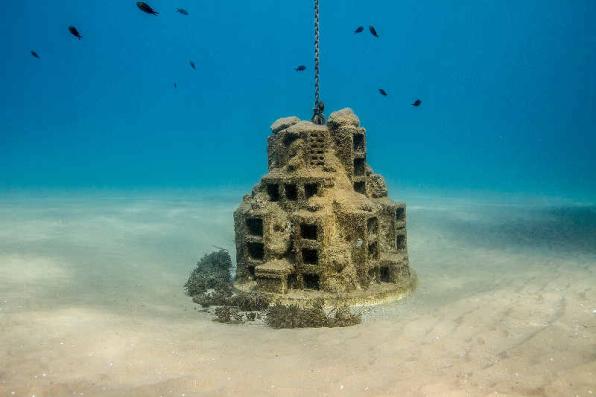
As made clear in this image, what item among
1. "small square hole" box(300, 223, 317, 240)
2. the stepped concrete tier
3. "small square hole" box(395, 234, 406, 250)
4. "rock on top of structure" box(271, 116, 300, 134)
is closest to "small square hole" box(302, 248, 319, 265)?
the stepped concrete tier

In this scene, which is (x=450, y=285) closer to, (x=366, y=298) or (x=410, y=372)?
(x=366, y=298)

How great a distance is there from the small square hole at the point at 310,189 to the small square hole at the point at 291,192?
0.37 m

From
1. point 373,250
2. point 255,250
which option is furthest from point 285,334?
point 373,250

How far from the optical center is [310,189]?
13008 mm

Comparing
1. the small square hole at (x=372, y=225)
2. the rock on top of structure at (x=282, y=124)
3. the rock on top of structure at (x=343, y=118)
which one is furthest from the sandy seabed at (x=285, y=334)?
the rock on top of structure at (x=282, y=124)

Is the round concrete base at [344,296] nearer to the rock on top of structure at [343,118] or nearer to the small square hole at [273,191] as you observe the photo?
the small square hole at [273,191]

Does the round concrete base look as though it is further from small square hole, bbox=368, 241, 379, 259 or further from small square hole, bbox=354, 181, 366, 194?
small square hole, bbox=354, 181, 366, 194

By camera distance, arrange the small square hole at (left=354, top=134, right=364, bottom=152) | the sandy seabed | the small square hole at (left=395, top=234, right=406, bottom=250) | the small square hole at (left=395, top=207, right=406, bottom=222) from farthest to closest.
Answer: the small square hole at (left=395, top=207, right=406, bottom=222)
the small square hole at (left=395, top=234, right=406, bottom=250)
the small square hole at (left=354, top=134, right=364, bottom=152)
the sandy seabed

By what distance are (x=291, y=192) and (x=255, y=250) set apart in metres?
2.17

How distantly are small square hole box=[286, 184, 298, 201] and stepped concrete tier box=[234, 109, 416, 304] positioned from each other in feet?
0.11

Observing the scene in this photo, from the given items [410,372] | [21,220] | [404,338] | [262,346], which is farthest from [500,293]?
[21,220]

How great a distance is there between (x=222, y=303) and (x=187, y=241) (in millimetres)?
10077

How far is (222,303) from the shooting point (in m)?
12.5

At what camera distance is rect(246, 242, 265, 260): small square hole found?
43.5ft
